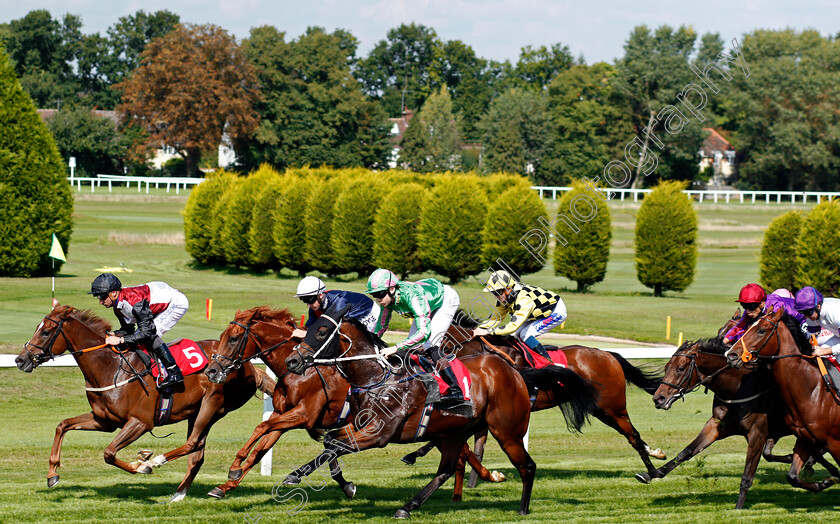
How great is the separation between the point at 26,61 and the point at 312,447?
285ft

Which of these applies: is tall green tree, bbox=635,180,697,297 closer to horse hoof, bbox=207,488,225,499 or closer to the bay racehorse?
the bay racehorse

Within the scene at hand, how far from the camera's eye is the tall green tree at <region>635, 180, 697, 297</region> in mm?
26172

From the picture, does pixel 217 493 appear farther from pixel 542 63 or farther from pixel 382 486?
pixel 542 63

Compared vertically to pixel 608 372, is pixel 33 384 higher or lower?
lower

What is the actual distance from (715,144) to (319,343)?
78.2 meters

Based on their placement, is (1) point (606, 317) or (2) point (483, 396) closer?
(2) point (483, 396)

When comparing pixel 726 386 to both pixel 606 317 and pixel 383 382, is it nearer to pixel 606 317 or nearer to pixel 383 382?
pixel 383 382

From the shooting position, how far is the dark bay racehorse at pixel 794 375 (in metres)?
7.16

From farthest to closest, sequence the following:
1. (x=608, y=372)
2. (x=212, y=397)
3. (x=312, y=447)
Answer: (x=312, y=447), (x=608, y=372), (x=212, y=397)

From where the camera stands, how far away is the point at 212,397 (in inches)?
309

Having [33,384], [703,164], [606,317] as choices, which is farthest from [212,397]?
[703,164]

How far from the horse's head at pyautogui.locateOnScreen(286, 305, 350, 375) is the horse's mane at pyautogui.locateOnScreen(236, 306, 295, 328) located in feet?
2.36

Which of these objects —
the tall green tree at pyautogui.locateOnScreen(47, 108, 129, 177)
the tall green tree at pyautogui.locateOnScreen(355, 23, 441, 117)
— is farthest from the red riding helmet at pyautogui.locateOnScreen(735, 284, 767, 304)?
the tall green tree at pyautogui.locateOnScreen(355, 23, 441, 117)

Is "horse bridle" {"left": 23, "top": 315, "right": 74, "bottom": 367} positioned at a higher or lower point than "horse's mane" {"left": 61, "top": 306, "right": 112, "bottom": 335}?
lower
